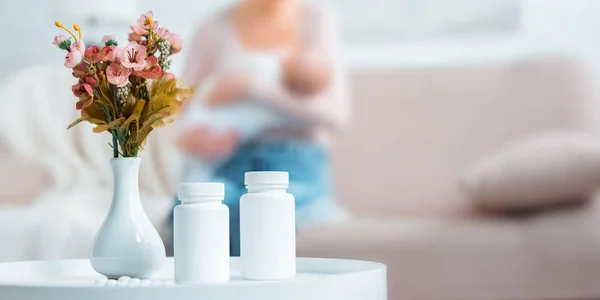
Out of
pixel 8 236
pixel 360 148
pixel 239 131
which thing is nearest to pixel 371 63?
pixel 360 148

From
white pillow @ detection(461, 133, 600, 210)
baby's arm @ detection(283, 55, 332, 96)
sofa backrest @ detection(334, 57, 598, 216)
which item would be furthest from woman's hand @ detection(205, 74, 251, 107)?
white pillow @ detection(461, 133, 600, 210)

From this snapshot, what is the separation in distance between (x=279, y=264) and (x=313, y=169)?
46.9 inches

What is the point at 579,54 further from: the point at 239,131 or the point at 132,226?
the point at 132,226

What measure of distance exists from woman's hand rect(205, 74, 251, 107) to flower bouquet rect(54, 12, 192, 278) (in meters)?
1.11

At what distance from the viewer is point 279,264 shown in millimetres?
893

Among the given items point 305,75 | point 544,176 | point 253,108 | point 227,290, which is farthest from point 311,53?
point 227,290

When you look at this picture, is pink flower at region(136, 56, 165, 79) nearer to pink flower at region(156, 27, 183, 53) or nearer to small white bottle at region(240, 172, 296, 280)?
pink flower at region(156, 27, 183, 53)

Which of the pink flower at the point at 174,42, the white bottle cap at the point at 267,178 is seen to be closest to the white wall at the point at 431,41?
the pink flower at the point at 174,42

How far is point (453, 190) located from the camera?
205cm

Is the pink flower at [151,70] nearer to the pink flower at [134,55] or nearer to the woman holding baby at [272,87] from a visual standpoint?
the pink flower at [134,55]

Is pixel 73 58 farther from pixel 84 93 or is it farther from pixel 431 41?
pixel 431 41

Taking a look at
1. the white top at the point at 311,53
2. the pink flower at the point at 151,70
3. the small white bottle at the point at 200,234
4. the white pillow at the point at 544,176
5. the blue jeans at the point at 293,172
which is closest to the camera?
the small white bottle at the point at 200,234

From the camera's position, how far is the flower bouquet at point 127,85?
96 centimetres

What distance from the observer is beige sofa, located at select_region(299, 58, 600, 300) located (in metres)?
1.88
